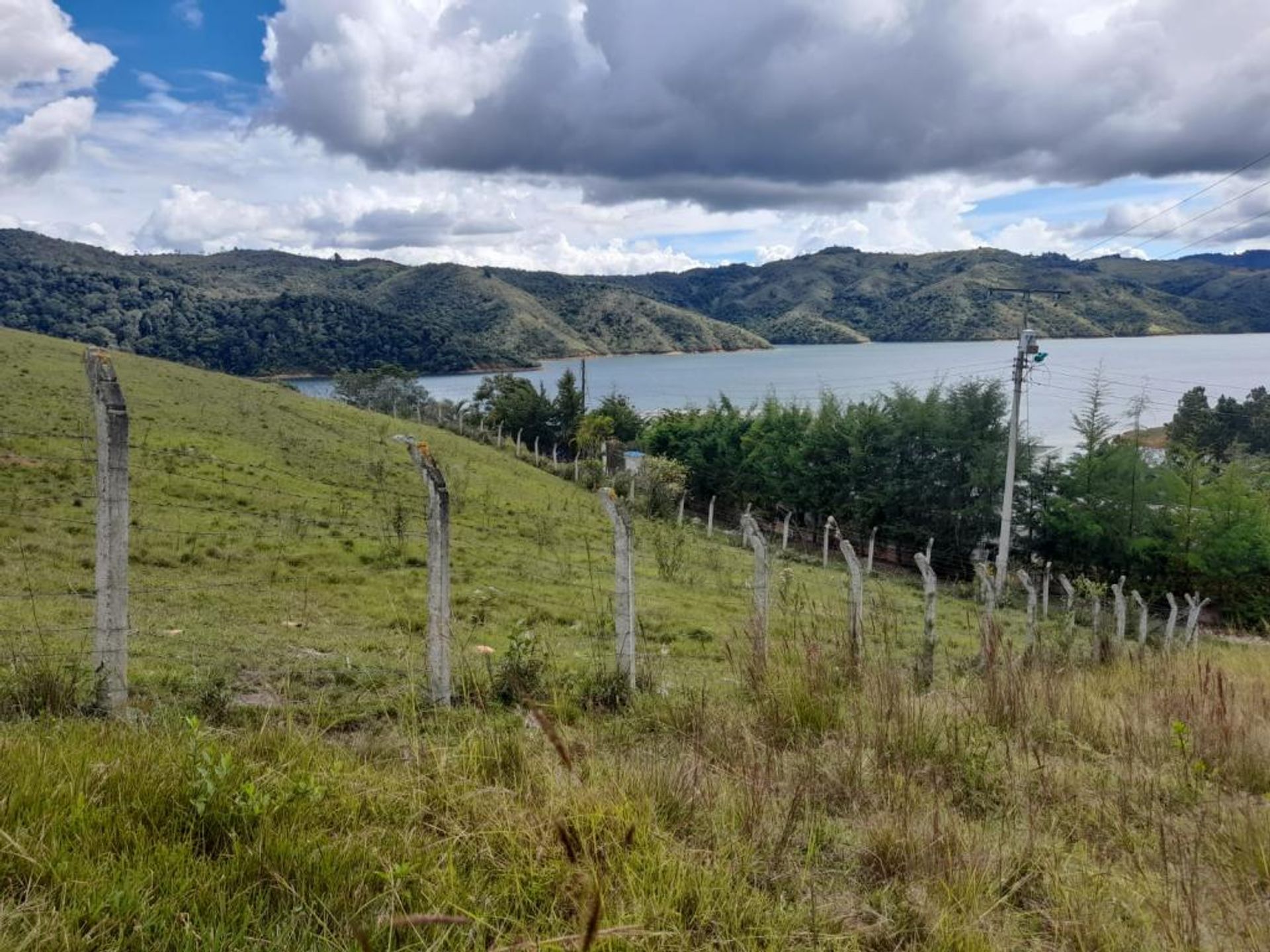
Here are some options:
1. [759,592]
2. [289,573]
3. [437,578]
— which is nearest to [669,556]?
[289,573]

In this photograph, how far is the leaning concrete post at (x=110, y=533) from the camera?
4.41 metres

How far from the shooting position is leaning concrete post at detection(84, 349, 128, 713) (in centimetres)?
441

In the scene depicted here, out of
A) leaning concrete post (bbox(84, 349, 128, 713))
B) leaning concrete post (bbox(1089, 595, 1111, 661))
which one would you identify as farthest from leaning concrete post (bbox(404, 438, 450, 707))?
leaning concrete post (bbox(1089, 595, 1111, 661))

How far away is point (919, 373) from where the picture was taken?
382ft

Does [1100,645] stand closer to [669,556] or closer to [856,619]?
[856,619]

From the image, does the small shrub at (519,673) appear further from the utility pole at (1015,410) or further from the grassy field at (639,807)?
the utility pole at (1015,410)

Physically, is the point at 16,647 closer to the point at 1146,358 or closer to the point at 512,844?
the point at 512,844

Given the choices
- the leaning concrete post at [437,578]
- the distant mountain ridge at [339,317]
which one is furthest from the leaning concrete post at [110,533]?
the distant mountain ridge at [339,317]

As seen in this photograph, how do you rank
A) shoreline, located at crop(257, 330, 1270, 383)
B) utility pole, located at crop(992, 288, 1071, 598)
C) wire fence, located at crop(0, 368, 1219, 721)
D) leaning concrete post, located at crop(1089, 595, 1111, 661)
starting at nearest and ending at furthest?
wire fence, located at crop(0, 368, 1219, 721), leaning concrete post, located at crop(1089, 595, 1111, 661), utility pole, located at crop(992, 288, 1071, 598), shoreline, located at crop(257, 330, 1270, 383)

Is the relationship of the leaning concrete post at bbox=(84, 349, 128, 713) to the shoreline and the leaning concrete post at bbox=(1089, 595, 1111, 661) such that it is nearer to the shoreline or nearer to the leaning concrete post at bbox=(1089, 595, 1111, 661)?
the leaning concrete post at bbox=(1089, 595, 1111, 661)

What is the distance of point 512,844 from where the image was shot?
2713 millimetres

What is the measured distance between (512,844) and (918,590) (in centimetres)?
2715


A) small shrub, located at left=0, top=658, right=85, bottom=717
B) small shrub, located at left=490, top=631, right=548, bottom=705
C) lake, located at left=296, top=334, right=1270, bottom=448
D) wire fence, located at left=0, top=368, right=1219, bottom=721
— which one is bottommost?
wire fence, located at left=0, top=368, right=1219, bottom=721

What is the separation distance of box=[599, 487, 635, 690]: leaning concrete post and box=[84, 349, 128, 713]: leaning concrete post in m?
3.31
